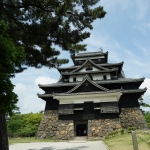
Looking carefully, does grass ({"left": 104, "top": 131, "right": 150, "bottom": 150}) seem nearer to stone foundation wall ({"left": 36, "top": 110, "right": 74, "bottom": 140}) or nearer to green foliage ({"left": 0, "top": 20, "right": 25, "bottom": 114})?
stone foundation wall ({"left": 36, "top": 110, "right": 74, "bottom": 140})

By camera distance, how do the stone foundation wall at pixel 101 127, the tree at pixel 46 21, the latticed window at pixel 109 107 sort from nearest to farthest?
the tree at pixel 46 21 < the stone foundation wall at pixel 101 127 < the latticed window at pixel 109 107

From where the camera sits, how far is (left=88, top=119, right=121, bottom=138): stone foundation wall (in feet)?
50.5

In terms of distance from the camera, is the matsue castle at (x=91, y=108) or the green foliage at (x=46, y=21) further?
the matsue castle at (x=91, y=108)

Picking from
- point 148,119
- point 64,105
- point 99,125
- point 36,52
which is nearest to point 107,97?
point 99,125

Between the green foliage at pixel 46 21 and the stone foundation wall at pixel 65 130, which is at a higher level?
the green foliage at pixel 46 21

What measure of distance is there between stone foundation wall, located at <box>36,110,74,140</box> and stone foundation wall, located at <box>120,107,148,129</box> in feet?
19.4

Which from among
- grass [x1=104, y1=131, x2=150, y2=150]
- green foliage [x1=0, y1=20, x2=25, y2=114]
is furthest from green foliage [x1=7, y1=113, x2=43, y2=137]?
green foliage [x1=0, y1=20, x2=25, y2=114]

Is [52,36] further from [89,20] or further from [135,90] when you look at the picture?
[135,90]

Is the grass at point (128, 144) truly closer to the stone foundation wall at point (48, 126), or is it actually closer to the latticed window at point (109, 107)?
the latticed window at point (109, 107)

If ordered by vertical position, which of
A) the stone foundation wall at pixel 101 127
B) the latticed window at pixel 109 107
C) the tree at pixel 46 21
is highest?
the tree at pixel 46 21

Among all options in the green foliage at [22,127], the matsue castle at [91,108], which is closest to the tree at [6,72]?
the matsue castle at [91,108]

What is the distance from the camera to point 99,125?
51.9 feet

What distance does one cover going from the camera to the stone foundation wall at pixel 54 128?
15984 mm

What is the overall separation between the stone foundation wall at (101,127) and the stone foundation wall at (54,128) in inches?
72.9
